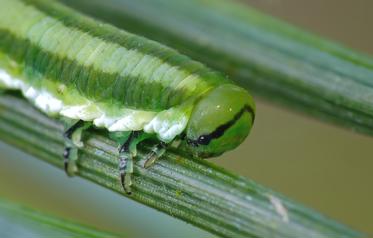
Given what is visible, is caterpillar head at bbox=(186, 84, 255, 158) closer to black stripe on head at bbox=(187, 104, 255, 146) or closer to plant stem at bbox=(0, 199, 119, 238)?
black stripe on head at bbox=(187, 104, 255, 146)

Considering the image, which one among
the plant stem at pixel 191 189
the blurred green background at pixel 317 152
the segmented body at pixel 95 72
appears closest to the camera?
the plant stem at pixel 191 189

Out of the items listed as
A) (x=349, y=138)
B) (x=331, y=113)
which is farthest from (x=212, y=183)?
(x=349, y=138)

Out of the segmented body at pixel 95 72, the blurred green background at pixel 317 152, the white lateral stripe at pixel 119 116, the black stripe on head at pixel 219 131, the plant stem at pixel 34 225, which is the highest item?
the blurred green background at pixel 317 152

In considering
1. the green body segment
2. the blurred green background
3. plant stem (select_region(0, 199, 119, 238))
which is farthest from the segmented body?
the blurred green background

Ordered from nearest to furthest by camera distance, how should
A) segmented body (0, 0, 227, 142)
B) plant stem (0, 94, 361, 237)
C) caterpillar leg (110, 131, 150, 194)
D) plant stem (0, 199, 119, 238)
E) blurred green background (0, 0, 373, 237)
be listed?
plant stem (0, 94, 361, 237), plant stem (0, 199, 119, 238), caterpillar leg (110, 131, 150, 194), segmented body (0, 0, 227, 142), blurred green background (0, 0, 373, 237)

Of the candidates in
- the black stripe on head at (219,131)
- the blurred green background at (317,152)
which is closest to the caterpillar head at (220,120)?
the black stripe on head at (219,131)

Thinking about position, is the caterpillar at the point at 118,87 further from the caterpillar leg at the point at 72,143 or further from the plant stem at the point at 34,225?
the plant stem at the point at 34,225

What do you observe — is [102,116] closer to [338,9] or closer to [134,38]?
[134,38]
